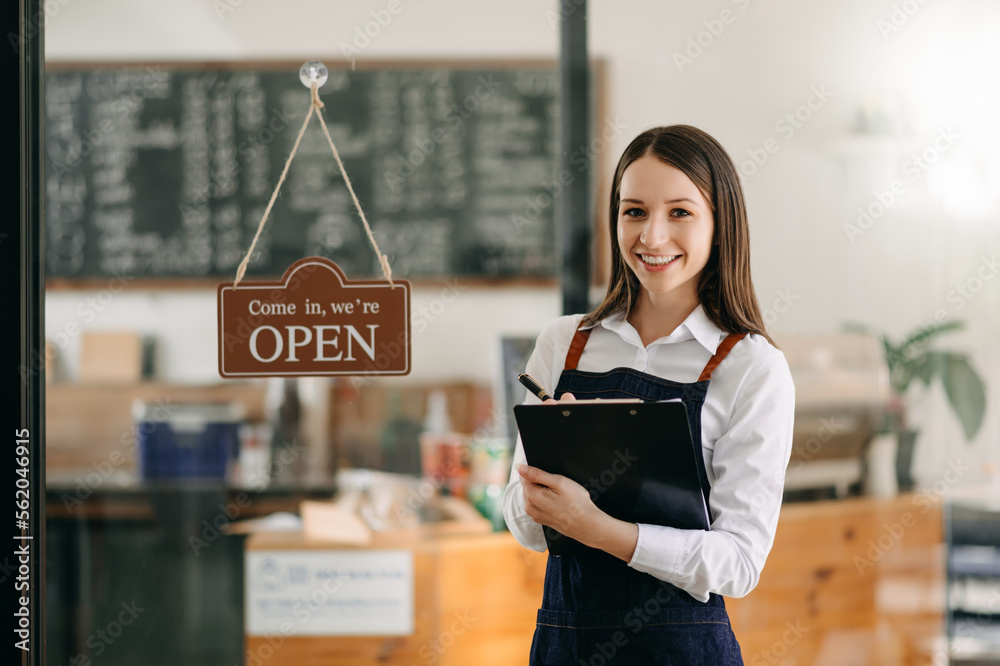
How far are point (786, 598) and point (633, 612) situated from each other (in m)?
0.83

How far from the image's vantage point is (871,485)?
6.10 ft

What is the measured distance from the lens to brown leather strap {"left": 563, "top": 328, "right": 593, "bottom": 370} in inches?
49.3

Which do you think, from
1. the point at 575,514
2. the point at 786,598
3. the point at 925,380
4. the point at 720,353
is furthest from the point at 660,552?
the point at 925,380

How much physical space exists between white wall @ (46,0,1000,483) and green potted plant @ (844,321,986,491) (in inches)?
1.2

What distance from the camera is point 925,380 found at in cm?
186

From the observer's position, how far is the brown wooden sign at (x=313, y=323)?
5.21ft

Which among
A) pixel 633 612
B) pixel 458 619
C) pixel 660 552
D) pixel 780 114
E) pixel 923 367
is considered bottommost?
pixel 458 619

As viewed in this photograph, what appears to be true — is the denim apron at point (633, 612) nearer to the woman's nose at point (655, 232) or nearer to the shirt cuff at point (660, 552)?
the shirt cuff at point (660, 552)
